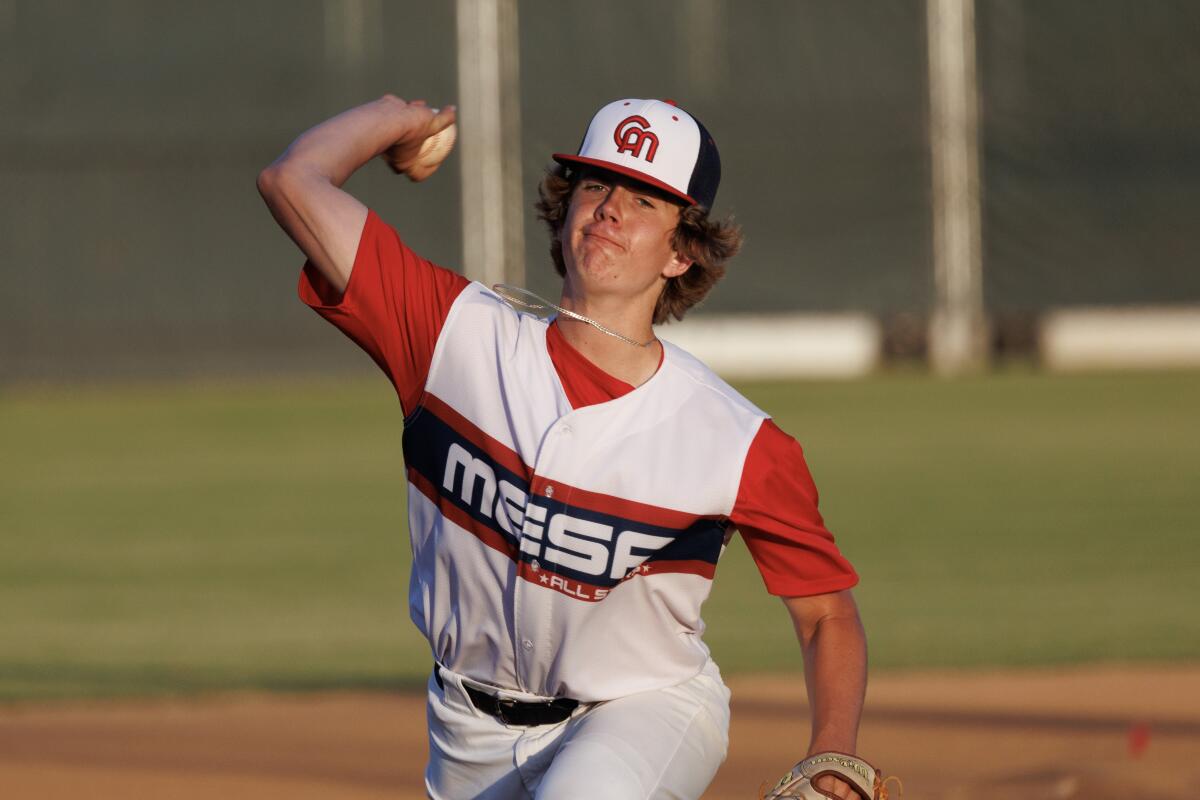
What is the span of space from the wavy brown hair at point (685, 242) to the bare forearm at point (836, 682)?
2.64ft

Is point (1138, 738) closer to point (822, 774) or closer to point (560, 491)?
point (822, 774)

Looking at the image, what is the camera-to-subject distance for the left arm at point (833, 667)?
11.2 ft

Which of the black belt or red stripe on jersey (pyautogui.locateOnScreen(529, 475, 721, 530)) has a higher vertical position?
red stripe on jersey (pyautogui.locateOnScreen(529, 475, 721, 530))

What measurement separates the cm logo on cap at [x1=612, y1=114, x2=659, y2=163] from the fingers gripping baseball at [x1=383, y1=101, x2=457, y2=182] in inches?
14.1

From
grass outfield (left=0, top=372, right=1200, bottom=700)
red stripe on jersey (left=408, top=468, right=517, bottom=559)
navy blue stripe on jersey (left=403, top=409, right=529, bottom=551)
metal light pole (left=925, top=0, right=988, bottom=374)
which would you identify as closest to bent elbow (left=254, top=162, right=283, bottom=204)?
navy blue stripe on jersey (left=403, top=409, right=529, bottom=551)

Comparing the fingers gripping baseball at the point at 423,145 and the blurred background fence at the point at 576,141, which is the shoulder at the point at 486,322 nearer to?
the fingers gripping baseball at the point at 423,145

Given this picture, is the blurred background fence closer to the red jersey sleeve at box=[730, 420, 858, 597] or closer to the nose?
the nose

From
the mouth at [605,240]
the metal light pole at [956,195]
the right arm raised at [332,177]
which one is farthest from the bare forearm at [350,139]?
the metal light pole at [956,195]

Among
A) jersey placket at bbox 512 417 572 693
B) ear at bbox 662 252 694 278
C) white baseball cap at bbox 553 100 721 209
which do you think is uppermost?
white baseball cap at bbox 553 100 721 209

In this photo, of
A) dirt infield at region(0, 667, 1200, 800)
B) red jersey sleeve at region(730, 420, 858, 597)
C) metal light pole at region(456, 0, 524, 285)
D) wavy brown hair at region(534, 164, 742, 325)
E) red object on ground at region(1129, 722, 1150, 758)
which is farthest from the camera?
metal light pole at region(456, 0, 524, 285)

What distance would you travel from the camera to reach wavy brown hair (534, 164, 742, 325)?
3.81 meters

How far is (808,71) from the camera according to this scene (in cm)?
2248

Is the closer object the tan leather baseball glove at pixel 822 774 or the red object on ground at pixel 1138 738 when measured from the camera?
the tan leather baseball glove at pixel 822 774

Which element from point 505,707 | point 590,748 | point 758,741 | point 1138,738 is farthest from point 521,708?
point 1138,738
